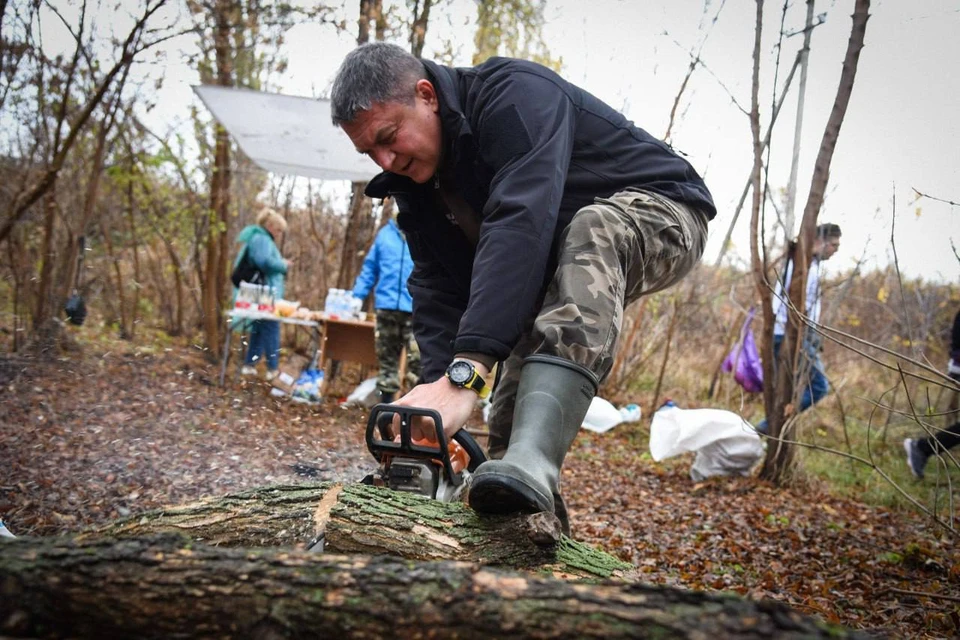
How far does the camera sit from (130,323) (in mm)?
9445

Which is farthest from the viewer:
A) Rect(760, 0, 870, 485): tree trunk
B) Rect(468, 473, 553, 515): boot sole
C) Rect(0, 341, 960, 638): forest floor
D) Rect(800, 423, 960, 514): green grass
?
Rect(800, 423, 960, 514): green grass

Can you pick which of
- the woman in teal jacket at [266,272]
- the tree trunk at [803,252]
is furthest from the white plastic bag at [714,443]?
the woman in teal jacket at [266,272]

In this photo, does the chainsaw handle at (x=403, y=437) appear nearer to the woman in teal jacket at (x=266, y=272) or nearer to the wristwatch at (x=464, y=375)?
the wristwatch at (x=464, y=375)

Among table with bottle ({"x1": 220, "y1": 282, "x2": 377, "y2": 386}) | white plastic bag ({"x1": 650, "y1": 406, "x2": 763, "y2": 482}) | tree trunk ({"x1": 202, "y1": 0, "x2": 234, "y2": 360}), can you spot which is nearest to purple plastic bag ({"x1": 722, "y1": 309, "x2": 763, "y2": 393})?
white plastic bag ({"x1": 650, "y1": 406, "x2": 763, "y2": 482})

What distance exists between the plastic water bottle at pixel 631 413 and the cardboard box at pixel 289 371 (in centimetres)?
336

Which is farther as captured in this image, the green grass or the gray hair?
the green grass

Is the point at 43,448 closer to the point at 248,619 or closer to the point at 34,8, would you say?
the point at 248,619

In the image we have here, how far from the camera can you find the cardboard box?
22.0ft

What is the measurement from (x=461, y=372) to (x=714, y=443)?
134 inches

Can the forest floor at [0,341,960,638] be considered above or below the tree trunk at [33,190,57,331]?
below

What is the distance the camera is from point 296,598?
0.96 m

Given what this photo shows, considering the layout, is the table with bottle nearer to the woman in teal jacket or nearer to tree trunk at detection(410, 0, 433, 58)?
the woman in teal jacket

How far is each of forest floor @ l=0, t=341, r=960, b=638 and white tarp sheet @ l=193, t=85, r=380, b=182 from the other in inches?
95.3

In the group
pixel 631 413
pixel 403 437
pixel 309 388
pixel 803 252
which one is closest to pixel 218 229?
pixel 309 388
